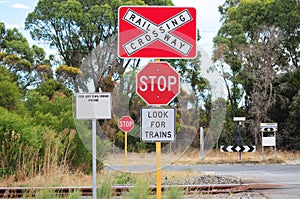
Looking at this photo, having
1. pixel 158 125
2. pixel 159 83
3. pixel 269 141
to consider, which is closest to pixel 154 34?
pixel 159 83

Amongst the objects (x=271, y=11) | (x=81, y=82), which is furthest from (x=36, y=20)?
(x=81, y=82)

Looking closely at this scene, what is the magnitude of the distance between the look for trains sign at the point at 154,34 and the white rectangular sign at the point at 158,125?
62cm

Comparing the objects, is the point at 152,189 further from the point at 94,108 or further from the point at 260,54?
the point at 260,54

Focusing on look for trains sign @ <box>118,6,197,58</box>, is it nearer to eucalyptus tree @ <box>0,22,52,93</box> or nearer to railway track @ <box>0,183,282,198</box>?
railway track @ <box>0,183,282,198</box>

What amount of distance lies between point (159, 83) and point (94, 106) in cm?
97

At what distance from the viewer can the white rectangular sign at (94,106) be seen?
22.5ft

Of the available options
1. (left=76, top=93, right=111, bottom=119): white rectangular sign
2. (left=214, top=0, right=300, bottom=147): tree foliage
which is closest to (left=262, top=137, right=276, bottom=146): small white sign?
(left=214, top=0, right=300, bottom=147): tree foliage

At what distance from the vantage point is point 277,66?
35.4 metres

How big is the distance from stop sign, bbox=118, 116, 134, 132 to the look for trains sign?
0.75m

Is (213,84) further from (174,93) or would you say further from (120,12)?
(120,12)

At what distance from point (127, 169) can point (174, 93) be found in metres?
1.14

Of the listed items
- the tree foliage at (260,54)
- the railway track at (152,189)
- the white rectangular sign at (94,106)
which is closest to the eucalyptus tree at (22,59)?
the tree foliage at (260,54)

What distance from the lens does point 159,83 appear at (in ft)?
21.0

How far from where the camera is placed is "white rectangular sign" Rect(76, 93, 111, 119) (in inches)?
270
